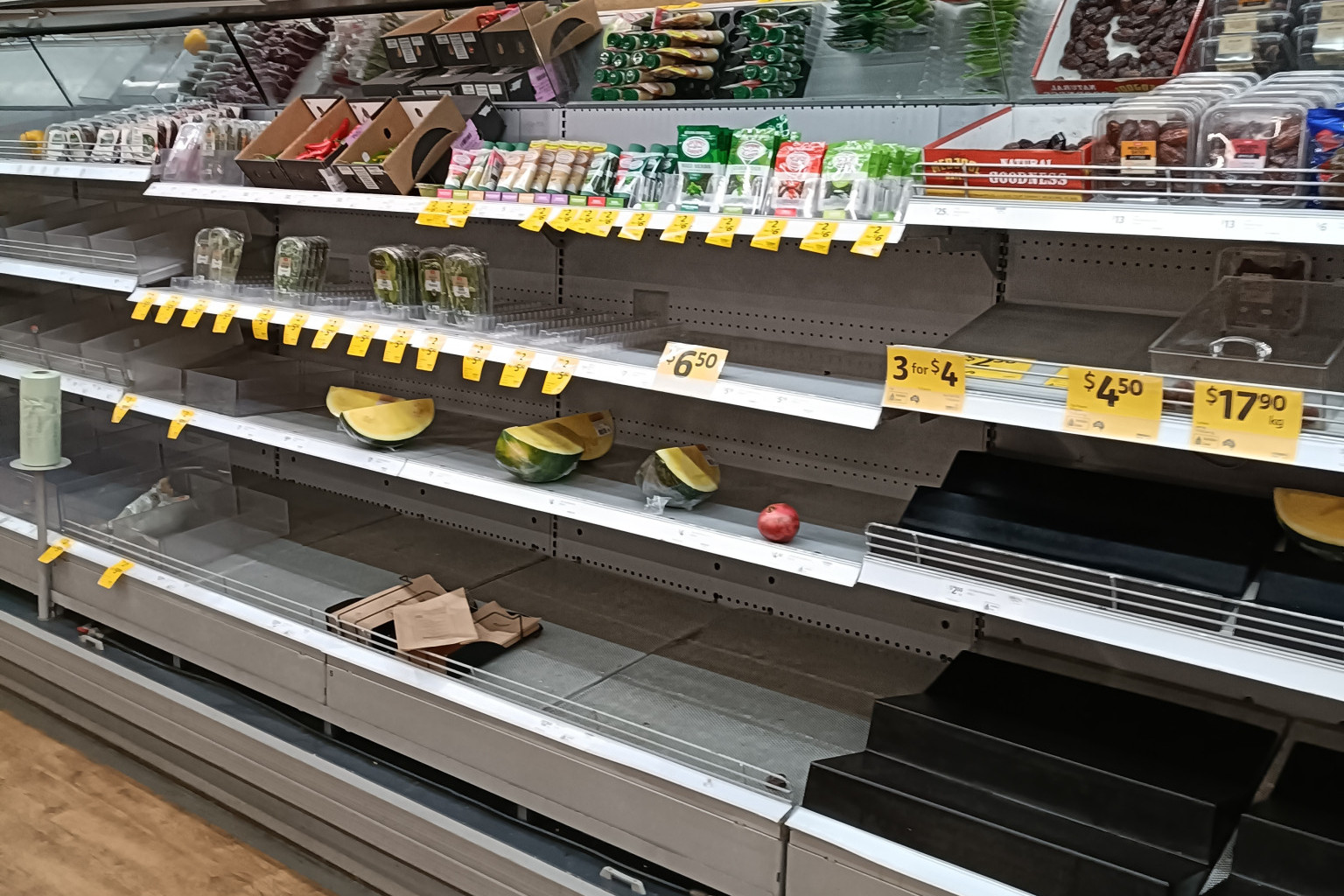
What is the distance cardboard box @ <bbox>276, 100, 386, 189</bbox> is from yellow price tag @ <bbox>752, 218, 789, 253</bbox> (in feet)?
4.08

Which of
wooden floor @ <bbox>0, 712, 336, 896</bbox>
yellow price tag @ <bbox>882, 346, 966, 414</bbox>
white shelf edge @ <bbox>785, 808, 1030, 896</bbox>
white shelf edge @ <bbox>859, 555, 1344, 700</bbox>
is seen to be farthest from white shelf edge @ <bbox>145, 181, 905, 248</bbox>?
wooden floor @ <bbox>0, 712, 336, 896</bbox>

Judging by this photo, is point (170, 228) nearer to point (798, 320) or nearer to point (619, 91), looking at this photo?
point (619, 91)

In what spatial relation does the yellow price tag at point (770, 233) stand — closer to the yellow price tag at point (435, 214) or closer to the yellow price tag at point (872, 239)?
the yellow price tag at point (872, 239)

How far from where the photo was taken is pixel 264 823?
2.65 meters

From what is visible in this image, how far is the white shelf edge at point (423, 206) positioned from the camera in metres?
1.85

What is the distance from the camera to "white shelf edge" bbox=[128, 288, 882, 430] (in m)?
1.87

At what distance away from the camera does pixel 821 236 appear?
5.94 ft

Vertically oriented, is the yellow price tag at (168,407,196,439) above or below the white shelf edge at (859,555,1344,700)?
below

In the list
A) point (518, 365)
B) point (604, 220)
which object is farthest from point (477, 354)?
point (604, 220)

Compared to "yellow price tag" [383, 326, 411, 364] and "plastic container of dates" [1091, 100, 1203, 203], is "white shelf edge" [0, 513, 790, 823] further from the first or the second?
"plastic container of dates" [1091, 100, 1203, 203]

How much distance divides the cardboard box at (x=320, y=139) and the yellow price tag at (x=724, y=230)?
116cm

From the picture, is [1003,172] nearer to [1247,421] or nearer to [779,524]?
[1247,421]

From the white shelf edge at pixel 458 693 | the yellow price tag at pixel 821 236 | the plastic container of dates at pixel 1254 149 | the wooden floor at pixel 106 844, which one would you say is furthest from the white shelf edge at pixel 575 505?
the wooden floor at pixel 106 844

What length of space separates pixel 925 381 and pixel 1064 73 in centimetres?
67
